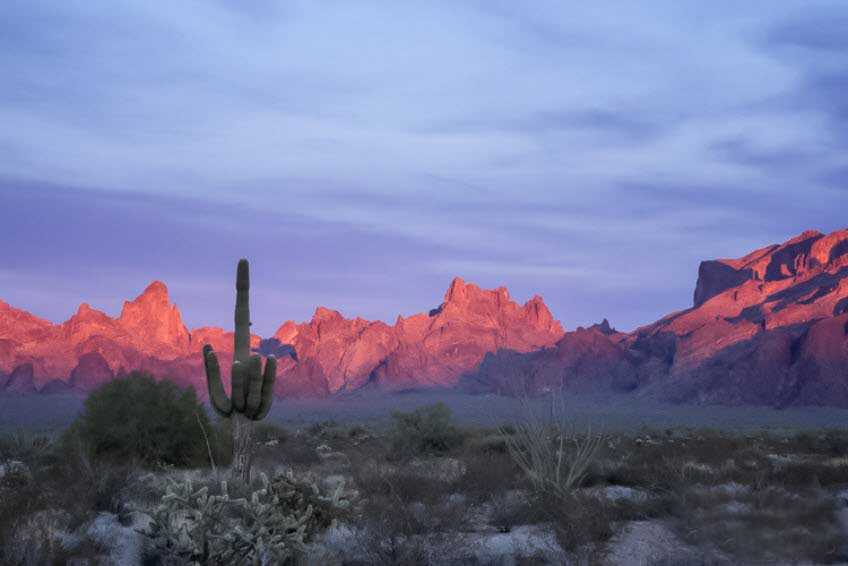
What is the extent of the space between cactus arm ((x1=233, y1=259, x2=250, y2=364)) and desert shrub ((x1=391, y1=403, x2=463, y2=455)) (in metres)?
17.3

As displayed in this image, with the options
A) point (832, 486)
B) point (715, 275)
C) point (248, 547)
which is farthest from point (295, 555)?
point (715, 275)

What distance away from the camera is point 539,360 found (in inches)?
6294

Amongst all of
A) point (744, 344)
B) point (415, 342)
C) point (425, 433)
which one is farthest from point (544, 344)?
point (425, 433)

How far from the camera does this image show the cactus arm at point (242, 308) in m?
21.4

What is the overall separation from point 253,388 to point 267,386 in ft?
0.99

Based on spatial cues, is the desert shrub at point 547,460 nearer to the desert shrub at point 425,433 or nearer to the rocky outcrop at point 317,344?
the desert shrub at point 425,433

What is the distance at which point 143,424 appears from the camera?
93.6 feet

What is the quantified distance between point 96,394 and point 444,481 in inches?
471

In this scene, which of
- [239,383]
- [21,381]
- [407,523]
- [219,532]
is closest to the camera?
[219,532]

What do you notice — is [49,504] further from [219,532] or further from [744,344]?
[744,344]

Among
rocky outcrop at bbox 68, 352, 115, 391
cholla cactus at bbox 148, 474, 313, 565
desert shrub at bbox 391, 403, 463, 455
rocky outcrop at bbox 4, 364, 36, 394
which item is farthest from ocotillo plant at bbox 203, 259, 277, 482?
rocky outcrop at bbox 4, 364, 36, 394

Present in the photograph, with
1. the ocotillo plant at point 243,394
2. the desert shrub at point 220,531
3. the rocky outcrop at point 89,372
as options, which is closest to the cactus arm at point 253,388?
the ocotillo plant at point 243,394

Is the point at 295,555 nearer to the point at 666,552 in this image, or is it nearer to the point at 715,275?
the point at 666,552

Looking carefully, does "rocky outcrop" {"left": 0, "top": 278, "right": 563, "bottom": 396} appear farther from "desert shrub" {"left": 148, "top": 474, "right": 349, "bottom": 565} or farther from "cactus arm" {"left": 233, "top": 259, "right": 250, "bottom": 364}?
"desert shrub" {"left": 148, "top": 474, "right": 349, "bottom": 565}
